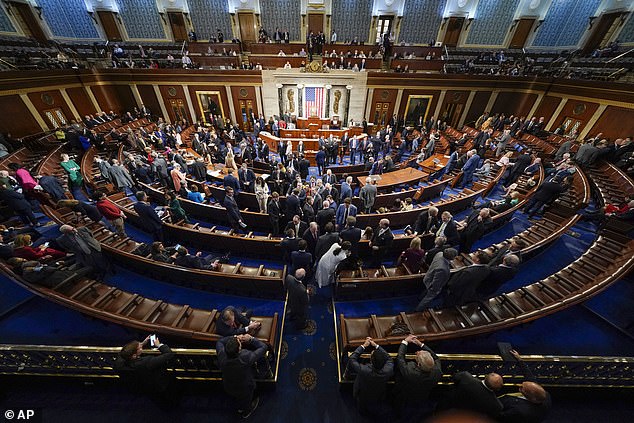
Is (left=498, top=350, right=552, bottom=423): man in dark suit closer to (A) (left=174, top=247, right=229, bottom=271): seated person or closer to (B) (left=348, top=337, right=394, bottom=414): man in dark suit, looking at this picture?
(B) (left=348, top=337, right=394, bottom=414): man in dark suit

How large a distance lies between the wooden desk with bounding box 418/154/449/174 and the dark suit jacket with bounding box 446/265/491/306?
751 cm

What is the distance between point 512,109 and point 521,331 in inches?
711

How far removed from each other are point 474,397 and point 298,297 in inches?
95.1

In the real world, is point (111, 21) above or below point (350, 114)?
above

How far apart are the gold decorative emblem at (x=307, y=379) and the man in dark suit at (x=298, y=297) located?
72 cm

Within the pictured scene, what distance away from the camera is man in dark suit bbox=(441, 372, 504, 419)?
7.19 feet

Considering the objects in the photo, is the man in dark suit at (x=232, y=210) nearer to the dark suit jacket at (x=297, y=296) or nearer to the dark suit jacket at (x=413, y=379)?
the dark suit jacket at (x=297, y=296)

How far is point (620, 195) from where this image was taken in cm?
700

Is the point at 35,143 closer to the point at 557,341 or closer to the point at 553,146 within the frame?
the point at 557,341

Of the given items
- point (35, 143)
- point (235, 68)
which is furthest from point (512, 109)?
point (35, 143)

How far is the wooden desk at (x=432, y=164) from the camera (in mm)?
10328

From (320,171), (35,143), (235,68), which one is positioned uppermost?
(235,68)

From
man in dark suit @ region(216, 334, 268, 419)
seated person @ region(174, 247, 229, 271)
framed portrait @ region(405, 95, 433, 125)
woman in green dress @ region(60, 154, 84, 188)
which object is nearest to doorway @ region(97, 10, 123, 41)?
woman in green dress @ region(60, 154, 84, 188)

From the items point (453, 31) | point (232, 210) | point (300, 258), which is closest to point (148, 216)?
point (232, 210)
